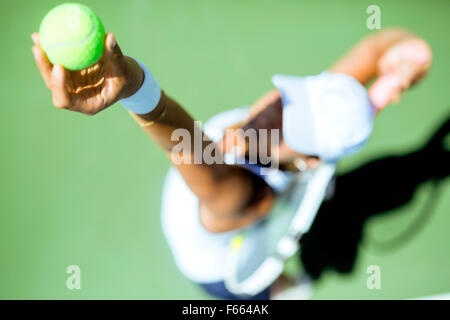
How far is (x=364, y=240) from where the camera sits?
145 centimetres

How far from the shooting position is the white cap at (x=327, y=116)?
35.2 inches

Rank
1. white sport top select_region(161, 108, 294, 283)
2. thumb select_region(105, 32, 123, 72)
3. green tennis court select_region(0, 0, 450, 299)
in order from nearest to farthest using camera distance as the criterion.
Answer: thumb select_region(105, 32, 123, 72) → white sport top select_region(161, 108, 294, 283) → green tennis court select_region(0, 0, 450, 299)

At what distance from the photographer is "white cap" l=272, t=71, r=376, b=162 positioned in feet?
2.93

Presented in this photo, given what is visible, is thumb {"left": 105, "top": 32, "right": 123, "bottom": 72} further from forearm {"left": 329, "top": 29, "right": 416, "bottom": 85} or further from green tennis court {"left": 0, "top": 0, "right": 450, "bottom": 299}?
green tennis court {"left": 0, "top": 0, "right": 450, "bottom": 299}

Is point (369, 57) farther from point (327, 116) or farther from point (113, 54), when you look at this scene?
point (113, 54)

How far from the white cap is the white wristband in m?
0.32

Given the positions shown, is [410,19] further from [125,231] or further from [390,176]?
[125,231]

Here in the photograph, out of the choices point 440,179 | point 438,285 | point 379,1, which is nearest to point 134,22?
point 379,1

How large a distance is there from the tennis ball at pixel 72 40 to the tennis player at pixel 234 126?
2cm

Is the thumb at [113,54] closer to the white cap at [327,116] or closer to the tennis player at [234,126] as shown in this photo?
the tennis player at [234,126]

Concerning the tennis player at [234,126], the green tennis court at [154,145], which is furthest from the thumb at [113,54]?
the green tennis court at [154,145]

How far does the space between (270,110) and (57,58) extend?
2.03ft

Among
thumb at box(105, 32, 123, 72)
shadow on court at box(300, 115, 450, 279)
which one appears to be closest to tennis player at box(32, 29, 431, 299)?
thumb at box(105, 32, 123, 72)
